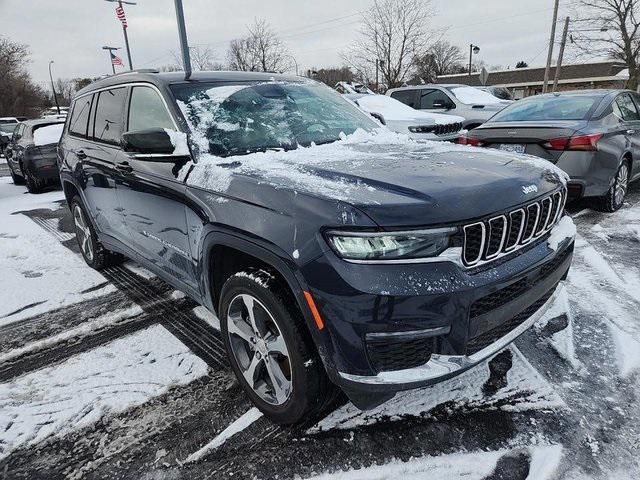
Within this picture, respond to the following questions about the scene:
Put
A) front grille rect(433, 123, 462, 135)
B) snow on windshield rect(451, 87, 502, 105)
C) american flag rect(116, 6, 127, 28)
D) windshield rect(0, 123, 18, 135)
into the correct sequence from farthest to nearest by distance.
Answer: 1. windshield rect(0, 123, 18, 135)
2. american flag rect(116, 6, 127, 28)
3. snow on windshield rect(451, 87, 502, 105)
4. front grille rect(433, 123, 462, 135)

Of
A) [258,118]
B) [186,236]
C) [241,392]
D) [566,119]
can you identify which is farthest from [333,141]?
[566,119]

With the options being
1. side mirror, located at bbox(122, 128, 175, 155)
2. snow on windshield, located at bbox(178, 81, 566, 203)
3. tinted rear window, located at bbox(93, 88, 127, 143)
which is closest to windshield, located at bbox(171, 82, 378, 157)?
snow on windshield, located at bbox(178, 81, 566, 203)

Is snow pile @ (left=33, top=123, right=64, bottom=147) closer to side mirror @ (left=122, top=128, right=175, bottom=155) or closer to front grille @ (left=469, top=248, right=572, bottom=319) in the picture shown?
side mirror @ (left=122, top=128, right=175, bottom=155)

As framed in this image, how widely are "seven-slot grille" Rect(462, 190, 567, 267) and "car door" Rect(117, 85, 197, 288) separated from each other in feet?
5.17

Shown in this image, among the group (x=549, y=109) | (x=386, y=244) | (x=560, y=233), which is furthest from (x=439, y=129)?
(x=386, y=244)

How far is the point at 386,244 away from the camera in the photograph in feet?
5.69

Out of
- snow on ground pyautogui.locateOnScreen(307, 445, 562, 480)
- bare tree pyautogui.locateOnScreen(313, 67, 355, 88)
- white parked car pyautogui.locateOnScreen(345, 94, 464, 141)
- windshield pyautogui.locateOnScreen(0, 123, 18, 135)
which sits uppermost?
bare tree pyautogui.locateOnScreen(313, 67, 355, 88)

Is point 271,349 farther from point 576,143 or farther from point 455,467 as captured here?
point 576,143

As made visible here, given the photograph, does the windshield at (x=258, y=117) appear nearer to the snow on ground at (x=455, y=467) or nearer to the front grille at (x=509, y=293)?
the front grille at (x=509, y=293)

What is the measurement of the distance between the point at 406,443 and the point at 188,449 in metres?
1.05

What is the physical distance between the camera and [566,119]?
5.47m

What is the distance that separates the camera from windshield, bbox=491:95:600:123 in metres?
5.59

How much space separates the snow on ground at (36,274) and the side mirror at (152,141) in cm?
208

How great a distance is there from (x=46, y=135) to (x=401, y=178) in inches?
394
